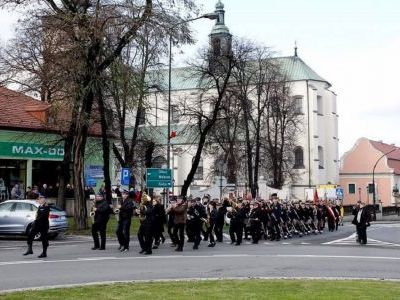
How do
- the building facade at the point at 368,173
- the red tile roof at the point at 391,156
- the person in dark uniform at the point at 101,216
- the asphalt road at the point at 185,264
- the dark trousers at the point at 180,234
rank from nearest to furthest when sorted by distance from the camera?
the asphalt road at the point at 185,264, the person in dark uniform at the point at 101,216, the dark trousers at the point at 180,234, the building facade at the point at 368,173, the red tile roof at the point at 391,156

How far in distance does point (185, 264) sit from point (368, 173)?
249ft

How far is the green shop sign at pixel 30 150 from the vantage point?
37.1m

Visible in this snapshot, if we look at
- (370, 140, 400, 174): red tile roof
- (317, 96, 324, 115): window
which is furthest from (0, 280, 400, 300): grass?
(370, 140, 400, 174): red tile roof

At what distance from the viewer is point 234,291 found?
1085 cm

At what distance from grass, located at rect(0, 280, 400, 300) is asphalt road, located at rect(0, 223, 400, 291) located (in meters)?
1.36

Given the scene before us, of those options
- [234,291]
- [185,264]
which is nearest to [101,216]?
[185,264]

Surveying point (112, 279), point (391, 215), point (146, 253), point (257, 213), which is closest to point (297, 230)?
point (257, 213)

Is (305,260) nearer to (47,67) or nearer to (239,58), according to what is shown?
(47,67)

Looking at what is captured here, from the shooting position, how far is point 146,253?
1931 centimetres

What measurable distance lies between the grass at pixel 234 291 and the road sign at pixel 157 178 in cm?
1798

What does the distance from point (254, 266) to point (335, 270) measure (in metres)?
1.91

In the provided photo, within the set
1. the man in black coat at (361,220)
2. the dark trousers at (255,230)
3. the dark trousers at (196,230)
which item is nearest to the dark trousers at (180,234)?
the dark trousers at (196,230)

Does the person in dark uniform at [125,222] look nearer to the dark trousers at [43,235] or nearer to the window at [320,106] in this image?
the dark trousers at [43,235]

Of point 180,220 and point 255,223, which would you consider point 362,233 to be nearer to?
point 255,223
